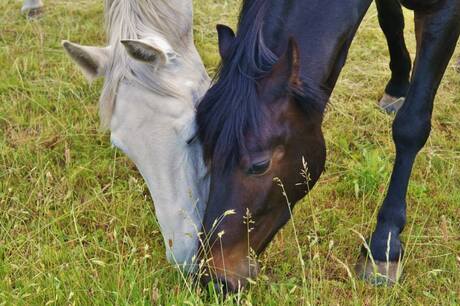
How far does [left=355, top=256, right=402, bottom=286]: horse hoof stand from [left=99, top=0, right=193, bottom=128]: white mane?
4.02 feet

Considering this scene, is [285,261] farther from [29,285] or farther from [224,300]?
[29,285]

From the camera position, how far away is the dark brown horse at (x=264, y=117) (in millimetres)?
2229

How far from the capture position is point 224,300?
236 cm

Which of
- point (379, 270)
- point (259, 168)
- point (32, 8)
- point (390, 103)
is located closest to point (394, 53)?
point (390, 103)

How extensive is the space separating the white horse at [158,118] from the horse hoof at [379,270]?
83cm

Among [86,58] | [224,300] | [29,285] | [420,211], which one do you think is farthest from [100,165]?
[420,211]

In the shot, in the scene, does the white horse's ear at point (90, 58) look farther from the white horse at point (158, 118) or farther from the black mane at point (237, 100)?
the black mane at point (237, 100)

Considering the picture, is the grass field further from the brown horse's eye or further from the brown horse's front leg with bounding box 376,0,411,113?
the brown horse's eye

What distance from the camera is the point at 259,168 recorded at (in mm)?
2238

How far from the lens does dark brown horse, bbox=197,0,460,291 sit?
7.31ft

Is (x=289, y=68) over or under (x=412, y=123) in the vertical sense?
over

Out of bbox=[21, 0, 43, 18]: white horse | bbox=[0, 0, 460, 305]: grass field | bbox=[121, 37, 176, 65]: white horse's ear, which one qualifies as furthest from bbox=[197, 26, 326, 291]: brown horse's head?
bbox=[21, 0, 43, 18]: white horse

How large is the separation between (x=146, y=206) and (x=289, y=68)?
147 centimetres

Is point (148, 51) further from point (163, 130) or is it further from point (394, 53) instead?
point (394, 53)
